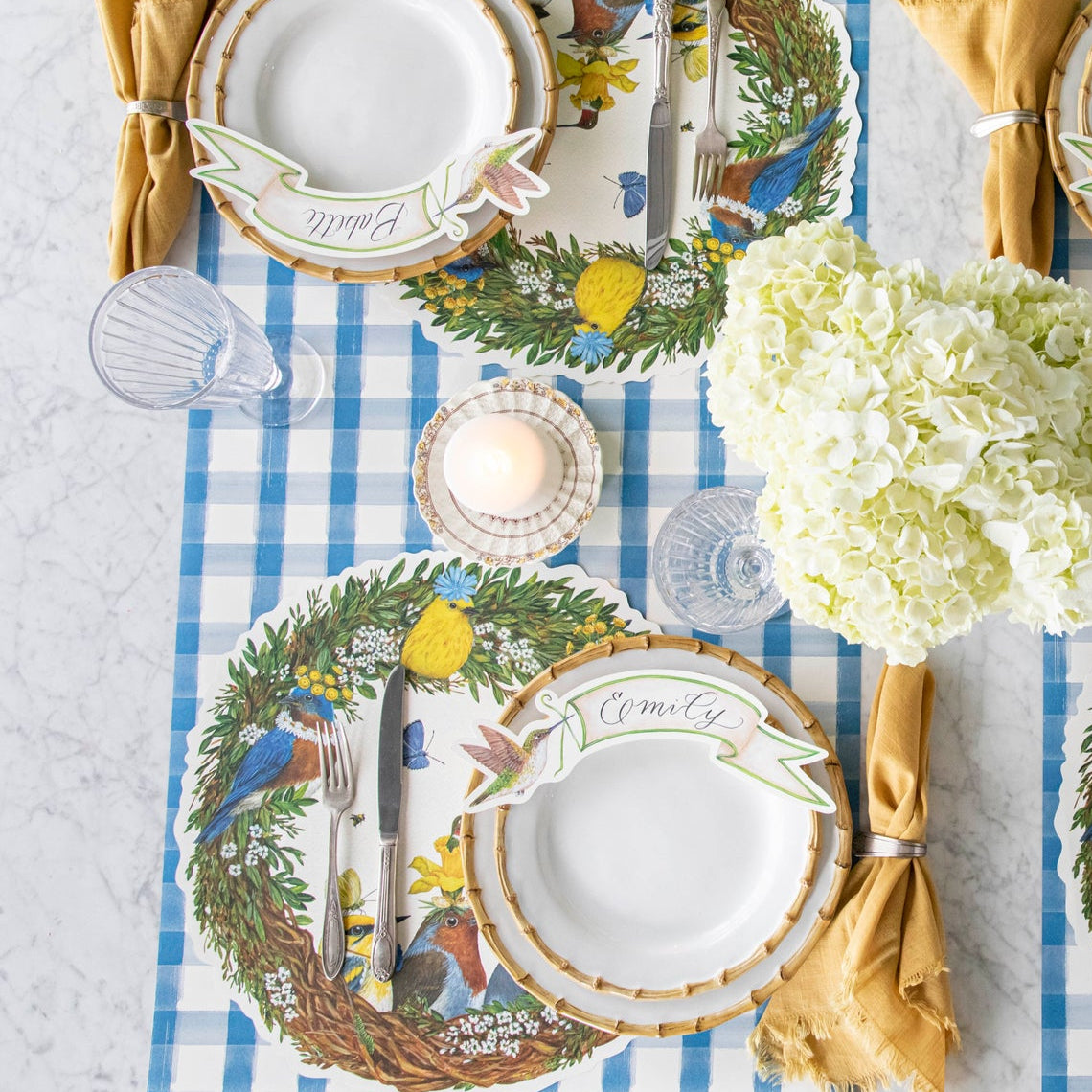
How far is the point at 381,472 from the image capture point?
1104 millimetres

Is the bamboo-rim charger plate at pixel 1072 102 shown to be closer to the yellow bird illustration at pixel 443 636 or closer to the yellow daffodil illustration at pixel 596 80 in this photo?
the yellow daffodil illustration at pixel 596 80

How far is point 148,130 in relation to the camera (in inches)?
42.6

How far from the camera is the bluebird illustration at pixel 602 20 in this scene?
1.10 m

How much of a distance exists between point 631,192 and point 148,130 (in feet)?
1.78

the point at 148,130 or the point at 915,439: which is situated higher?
the point at 148,130

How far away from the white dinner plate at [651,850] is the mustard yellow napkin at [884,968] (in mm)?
93

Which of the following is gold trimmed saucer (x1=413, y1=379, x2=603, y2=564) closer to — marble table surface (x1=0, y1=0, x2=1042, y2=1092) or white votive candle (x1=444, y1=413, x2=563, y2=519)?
white votive candle (x1=444, y1=413, x2=563, y2=519)

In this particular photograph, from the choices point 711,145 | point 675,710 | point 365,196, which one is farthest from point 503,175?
point 675,710

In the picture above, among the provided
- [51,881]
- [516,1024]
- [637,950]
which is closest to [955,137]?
[637,950]

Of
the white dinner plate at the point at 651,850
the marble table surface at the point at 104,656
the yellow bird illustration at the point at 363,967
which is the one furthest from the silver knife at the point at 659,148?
the yellow bird illustration at the point at 363,967

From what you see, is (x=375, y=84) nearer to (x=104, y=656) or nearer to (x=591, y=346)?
(x=591, y=346)

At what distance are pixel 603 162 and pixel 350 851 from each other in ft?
2.69

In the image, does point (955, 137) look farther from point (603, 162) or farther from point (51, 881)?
point (51, 881)

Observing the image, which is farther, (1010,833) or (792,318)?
(1010,833)
